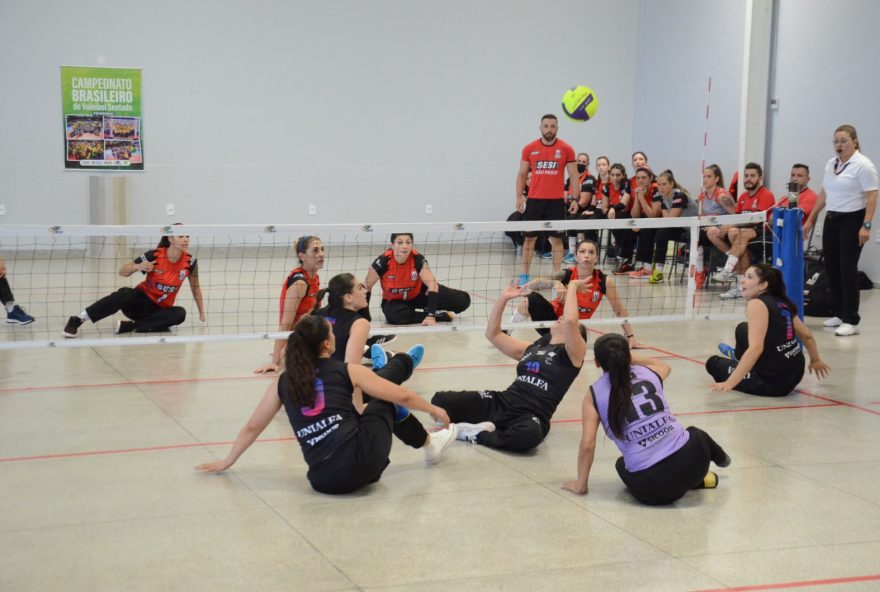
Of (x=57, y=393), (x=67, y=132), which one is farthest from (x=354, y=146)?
(x=57, y=393)

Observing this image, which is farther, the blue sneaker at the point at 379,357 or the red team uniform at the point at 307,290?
the red team uniform at the point at 307,290

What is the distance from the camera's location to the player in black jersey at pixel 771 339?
23.0 ft

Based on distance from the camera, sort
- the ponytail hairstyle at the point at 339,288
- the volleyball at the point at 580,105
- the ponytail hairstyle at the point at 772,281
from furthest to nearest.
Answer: the volleyball at the point at 580,105 → the ponytail hairstyle at the point at 772,281 → the ponytail hairstyle at the point at 339,288

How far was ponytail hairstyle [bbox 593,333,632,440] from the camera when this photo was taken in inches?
191

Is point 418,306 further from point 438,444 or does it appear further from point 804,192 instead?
point 804,192

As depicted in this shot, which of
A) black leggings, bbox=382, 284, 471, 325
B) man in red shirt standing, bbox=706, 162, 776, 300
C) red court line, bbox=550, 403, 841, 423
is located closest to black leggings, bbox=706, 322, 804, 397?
red court line, bbox=550, 403, 841, 423

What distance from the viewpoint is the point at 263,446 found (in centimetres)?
588

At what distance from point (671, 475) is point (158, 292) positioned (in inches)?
245

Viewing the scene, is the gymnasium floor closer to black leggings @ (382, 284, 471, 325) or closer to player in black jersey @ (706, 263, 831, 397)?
player in black jersey @ (706, 263, 831, 397)

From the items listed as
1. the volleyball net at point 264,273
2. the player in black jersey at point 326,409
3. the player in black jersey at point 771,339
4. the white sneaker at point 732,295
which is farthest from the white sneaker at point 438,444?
the white sneaker at point 732,295

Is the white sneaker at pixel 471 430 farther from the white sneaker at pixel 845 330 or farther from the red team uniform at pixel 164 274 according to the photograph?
the white sneaker at pixel 845 330

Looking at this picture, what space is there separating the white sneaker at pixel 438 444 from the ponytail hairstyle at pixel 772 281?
2839 mm

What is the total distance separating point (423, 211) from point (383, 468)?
1418 cm

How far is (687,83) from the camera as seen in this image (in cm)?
1773
